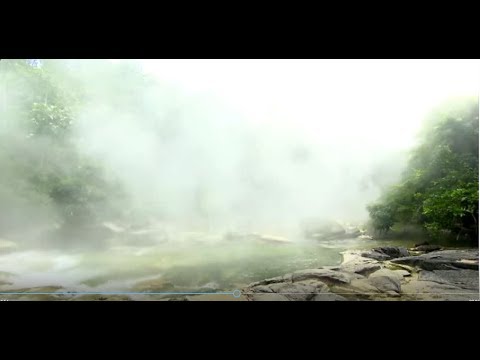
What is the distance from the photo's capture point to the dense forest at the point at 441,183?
4344 millimetres

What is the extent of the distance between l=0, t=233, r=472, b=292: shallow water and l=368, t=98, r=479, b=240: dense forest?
0.36m

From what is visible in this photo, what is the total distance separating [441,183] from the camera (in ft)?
14.8

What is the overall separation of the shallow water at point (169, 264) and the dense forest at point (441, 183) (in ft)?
1.18

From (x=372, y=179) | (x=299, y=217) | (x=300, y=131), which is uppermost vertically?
(x=300, y=131)

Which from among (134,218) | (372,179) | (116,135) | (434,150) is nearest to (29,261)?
(134,218)

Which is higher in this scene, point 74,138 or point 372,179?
point 74,138

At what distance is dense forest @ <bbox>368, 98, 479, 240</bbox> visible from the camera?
4.34 metres

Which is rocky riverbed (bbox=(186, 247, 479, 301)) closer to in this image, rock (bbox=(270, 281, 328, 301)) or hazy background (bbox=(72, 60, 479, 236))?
rock (bbox=(270, 281, 328, 301))

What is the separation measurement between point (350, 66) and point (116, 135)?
3117mm

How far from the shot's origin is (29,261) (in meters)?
4.38

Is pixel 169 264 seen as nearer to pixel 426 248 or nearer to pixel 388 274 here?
pixel 388 274

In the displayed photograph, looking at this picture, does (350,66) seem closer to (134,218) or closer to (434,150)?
(434,150)

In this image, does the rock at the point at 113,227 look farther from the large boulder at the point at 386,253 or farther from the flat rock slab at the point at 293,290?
the large boulder at the point at 386,253

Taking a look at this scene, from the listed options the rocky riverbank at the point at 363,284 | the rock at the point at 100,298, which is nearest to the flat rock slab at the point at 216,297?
the rocky riverbank at the point at 363,284
